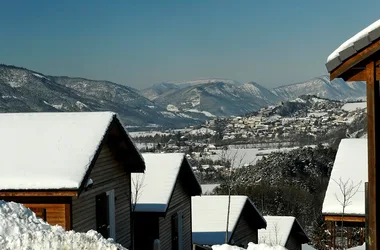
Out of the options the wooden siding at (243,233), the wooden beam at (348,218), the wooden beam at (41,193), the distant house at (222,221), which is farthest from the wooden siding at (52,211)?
the wooden siding at (243,233)

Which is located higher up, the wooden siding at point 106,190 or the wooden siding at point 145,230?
the wooden siding at point 106,190

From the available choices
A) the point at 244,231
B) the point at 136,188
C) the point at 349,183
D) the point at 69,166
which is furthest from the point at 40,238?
the point at 244,231

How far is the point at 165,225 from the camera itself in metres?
17.8

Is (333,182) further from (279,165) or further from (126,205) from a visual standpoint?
(279,165)

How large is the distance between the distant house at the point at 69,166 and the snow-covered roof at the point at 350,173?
17.1 ft

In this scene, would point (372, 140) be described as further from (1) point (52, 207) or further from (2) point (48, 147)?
(2) point (48, 147)

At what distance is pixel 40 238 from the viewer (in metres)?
7.30

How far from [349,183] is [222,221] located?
372 inches

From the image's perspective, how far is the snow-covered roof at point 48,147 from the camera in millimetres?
11156

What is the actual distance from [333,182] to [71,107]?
175 metres

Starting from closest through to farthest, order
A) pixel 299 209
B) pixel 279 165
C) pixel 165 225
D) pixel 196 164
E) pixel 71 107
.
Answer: pixel 165 225
pixel 299 209
pixel 279 165
pixel 196 164
pixel 71 107

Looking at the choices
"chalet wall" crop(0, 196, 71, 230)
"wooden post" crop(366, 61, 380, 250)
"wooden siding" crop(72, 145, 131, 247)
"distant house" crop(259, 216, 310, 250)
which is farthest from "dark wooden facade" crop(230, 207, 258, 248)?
"wooden post" crop(366, 61, 380, 250)

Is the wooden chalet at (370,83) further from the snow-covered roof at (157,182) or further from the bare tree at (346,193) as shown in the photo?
the snow-covered roof at (157,182)

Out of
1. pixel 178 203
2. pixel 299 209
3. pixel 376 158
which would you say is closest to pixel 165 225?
pixel 178 203
